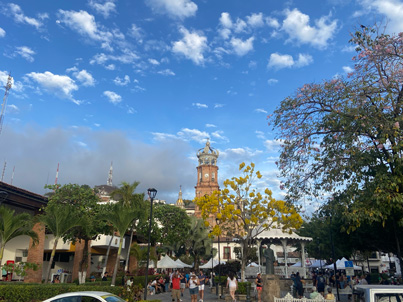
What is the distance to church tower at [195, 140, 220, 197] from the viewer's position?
91062mm

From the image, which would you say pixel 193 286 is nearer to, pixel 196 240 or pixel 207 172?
pixel 196 240

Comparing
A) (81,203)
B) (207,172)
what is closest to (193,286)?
(81,203)

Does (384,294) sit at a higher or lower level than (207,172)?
lower

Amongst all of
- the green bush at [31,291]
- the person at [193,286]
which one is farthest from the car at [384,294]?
the green bush at [31,291]

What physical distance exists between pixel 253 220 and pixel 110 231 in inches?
444

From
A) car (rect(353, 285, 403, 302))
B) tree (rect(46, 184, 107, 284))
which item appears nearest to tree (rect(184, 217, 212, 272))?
tree (rect(46, 184, 107, 284))

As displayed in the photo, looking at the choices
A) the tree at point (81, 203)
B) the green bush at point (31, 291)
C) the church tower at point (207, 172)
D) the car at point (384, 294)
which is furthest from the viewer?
the church tower at point (207, 172)

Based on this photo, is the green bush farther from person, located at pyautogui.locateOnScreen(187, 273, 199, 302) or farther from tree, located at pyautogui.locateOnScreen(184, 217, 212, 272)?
tree, located at pyautogui.locateOnScreen(184, 217, 212, 272)

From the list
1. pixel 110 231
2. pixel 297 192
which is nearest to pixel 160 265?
pixel 110 231

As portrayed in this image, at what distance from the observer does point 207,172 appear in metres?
92.4

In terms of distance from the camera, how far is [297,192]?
15.2m

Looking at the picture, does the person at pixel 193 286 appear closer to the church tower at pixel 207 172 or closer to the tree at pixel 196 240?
the tree at pixel 196 240

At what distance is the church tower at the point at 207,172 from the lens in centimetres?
9106

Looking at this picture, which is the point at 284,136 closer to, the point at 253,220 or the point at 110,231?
the point at 253,220
